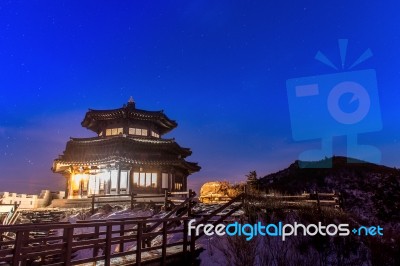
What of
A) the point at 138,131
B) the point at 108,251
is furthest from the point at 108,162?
the point at 108,251

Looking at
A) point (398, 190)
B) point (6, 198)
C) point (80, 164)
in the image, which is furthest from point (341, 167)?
point (6, 198)

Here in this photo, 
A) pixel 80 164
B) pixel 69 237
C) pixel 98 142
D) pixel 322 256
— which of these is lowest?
pixel 322 256

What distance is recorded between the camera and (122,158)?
1281 inches

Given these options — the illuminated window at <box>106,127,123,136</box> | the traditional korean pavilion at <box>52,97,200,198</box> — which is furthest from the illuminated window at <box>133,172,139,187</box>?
the illuminated window at <box>106,127,123,136</box>

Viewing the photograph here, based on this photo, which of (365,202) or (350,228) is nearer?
(350,228)

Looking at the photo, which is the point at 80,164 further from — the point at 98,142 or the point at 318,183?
the point at 318,183

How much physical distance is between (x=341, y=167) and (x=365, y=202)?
16.0 meters

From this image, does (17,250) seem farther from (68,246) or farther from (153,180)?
(153,180)

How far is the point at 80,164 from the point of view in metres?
33.4

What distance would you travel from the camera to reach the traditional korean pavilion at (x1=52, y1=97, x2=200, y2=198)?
33969 mm

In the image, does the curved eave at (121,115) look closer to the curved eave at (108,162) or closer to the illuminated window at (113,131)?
the illuminated window at (113,131)

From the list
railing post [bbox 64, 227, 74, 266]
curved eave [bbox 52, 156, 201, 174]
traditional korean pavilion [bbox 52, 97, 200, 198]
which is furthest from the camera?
traditional korean pavilion [bbox 52, 97, 200, 198]

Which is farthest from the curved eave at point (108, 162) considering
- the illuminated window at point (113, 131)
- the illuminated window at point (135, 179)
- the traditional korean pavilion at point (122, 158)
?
the illuminated window at point (113, 131)

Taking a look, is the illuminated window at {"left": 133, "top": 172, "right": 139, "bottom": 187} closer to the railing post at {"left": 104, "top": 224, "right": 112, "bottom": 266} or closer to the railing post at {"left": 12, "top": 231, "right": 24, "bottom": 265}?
the railing post at {"left": 104, "top": 224, "right": 112, "bottom": 266}
